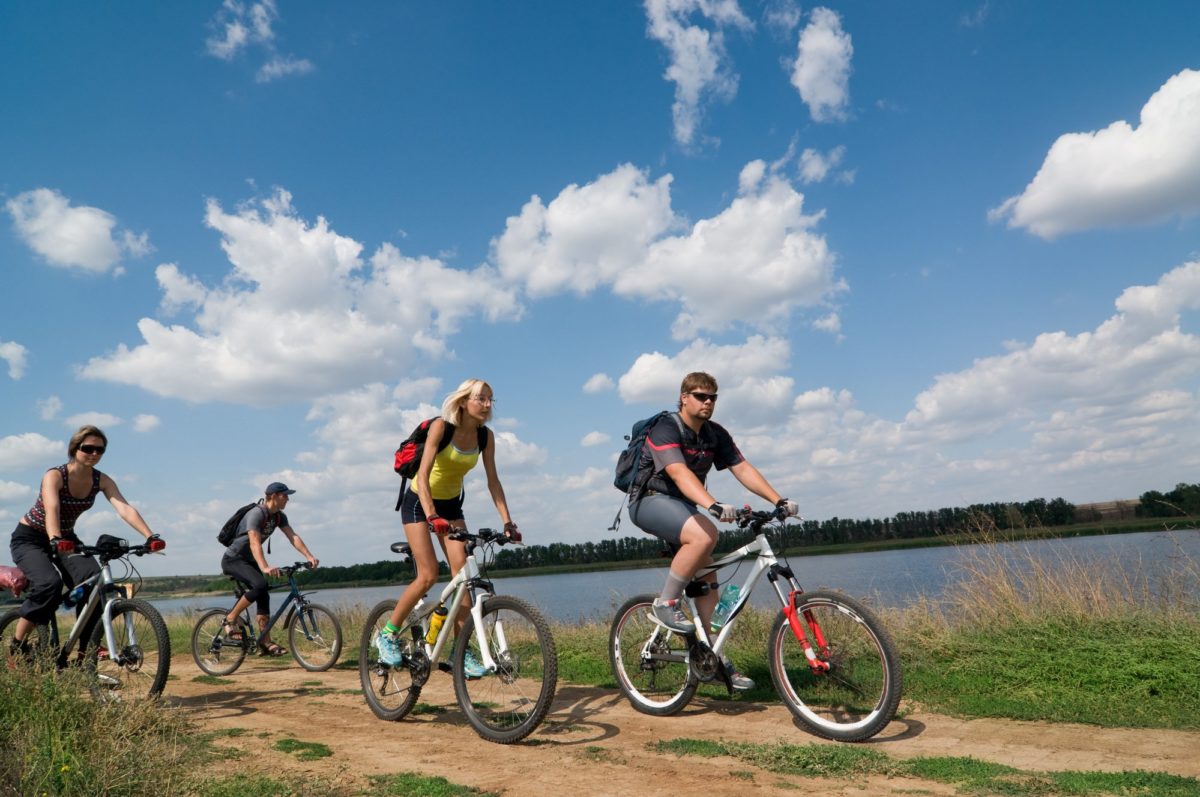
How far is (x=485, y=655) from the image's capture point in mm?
5215

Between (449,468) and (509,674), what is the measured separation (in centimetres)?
161

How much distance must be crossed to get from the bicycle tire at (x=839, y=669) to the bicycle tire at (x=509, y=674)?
1585 millimetres

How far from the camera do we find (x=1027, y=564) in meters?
7.77

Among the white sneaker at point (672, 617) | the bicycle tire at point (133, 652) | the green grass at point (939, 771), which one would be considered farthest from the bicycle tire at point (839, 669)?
the bicycle tire at point (133, 652)

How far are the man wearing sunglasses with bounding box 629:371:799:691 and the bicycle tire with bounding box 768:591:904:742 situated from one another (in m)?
0.46

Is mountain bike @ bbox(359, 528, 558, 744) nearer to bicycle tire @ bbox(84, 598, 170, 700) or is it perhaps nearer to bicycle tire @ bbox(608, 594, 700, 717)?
bicycle tire @ bbox(608, 594, 700, 717)

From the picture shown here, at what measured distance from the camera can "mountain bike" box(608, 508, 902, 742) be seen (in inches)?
190

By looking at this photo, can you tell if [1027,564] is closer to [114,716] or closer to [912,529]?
[114,716]

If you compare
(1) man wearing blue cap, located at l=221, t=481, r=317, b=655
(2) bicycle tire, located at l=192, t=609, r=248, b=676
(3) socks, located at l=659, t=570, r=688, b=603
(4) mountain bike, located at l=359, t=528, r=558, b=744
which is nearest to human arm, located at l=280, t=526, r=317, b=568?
(1) man wearing blue cap, located at l=221, t=481, r=317, b=655

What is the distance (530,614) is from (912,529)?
Answer: 64.3 meters

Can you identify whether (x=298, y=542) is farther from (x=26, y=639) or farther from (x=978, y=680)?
(x=978, y=680)

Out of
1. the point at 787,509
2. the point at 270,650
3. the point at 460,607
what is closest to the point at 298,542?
the point at 270,650

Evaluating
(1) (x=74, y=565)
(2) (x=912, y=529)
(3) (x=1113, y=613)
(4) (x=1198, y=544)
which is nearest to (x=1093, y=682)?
(3) (x=1113, y=613)

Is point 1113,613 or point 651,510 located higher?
point 651,510
